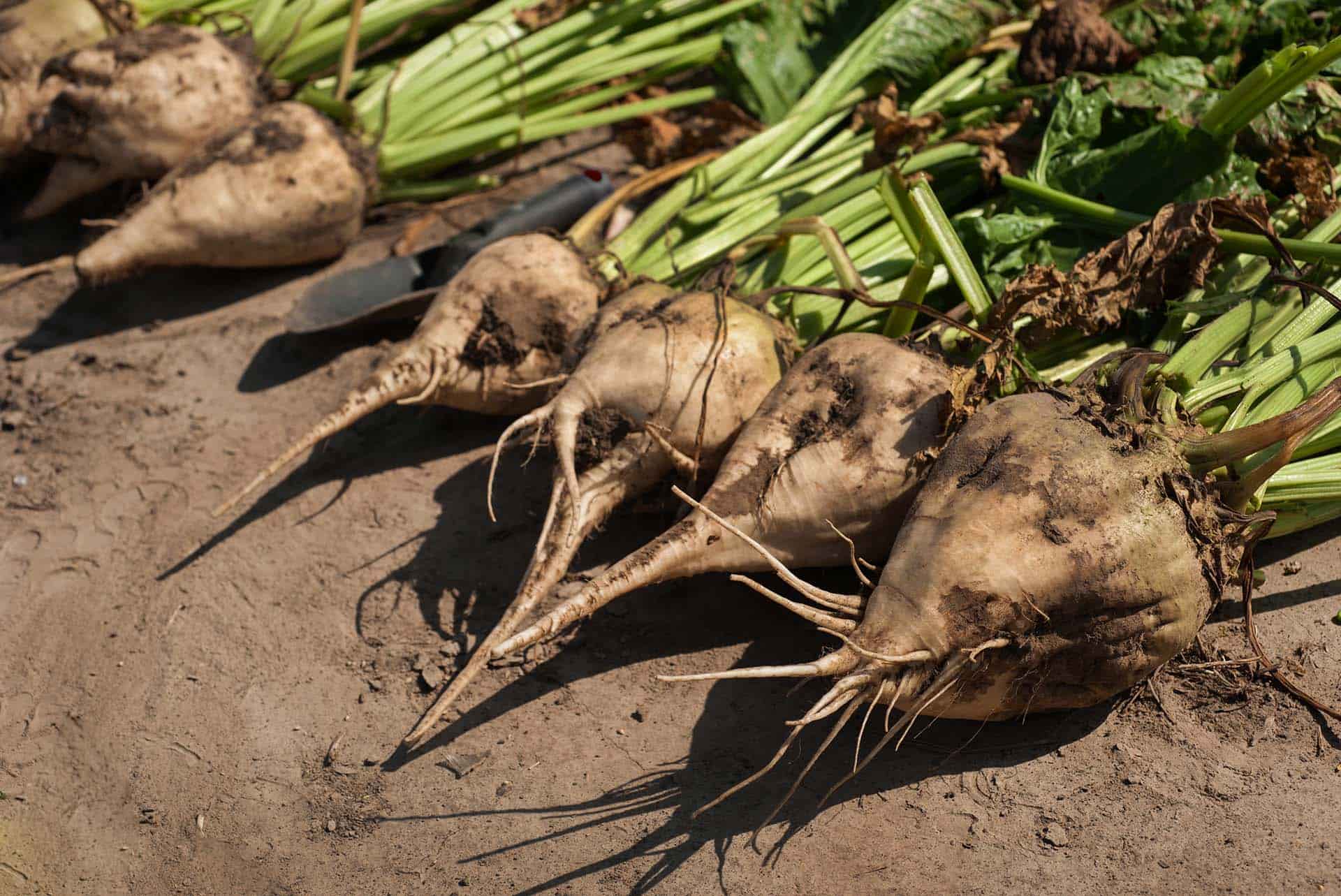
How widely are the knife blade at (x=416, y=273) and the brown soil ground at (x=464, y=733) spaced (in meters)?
0.58

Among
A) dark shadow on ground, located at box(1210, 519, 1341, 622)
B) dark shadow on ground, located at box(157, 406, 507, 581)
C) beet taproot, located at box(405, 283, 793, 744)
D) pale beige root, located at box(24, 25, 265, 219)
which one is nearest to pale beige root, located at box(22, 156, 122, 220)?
pale beige root, located at box(24, 25, 265, 219)

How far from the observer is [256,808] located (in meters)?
2.85

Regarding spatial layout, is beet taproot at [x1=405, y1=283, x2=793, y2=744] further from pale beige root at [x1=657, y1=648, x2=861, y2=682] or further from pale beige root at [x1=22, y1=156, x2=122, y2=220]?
pale beige root at [x1=22, y1=156, x2=122, y2=220]

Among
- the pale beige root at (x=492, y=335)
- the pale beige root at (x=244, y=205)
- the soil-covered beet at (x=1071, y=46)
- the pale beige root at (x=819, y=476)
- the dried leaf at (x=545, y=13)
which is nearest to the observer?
the pale beige root at (x=819, y=476)

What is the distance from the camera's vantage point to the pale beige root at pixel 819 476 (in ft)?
9.98

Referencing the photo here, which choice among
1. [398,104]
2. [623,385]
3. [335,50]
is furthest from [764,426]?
[335,50]

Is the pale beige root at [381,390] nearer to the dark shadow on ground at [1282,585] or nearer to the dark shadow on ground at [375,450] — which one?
the dark shadow on ground at [375,450]

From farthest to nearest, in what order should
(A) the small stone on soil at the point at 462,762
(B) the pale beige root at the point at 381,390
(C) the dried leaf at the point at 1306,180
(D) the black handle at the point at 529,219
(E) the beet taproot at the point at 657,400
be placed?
1. (D) the black handle at the point at 529,219
2. (B) the pale beige root at the point at 381,390
3. (C) the dried leaf at the point at 1306,180
4. (E) the beet taproot at the point at 657,400
5. (A) the small stone on soil at the point at 462,762

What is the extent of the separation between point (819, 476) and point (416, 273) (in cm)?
239

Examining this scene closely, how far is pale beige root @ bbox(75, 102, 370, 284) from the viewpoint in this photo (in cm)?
481

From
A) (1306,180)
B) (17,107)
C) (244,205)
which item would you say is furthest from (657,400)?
(17,107)

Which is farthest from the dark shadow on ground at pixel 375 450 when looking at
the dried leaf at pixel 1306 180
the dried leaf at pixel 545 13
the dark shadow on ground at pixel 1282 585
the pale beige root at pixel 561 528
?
the dried leaf at pixel 1306 180

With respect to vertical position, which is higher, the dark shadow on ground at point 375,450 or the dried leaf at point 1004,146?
the dark shadow on ground at point 375,450

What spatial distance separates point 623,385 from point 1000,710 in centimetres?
151
